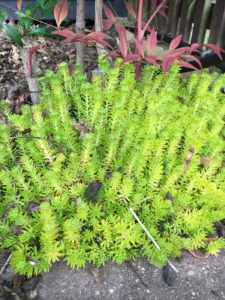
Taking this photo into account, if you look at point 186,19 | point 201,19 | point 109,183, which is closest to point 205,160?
point 109,183

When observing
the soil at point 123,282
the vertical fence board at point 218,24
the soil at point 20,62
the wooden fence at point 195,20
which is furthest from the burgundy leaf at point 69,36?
the vertical fence board at point 218,24

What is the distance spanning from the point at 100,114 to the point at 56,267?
804 millimetres

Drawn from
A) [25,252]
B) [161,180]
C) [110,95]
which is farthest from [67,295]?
[110,95]

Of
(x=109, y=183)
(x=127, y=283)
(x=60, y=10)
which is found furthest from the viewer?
(x=60, y=10)

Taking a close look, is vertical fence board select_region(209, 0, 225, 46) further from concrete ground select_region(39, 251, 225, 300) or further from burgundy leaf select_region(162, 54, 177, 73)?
concrete ground select_region(39, 251, 225, 300)

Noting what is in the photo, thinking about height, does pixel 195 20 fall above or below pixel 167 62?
below

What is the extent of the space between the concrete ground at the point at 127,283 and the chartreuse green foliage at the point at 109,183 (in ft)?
0.19

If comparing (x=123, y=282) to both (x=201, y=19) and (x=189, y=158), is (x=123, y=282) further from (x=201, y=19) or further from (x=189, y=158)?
(x=201, y=19)

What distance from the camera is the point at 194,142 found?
5.03 ft

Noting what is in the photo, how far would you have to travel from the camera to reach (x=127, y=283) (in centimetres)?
131

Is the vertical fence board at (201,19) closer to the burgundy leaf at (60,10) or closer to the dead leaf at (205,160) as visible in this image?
the burgundy leaf at (60,10)

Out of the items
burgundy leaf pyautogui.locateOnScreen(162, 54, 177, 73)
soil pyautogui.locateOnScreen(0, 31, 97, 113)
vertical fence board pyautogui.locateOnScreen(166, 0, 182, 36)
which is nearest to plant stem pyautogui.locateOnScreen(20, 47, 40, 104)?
soil pyautogui.locateOnScreen(0, 31, 97, 113)

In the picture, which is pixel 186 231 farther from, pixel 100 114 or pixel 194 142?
pixel 100 114

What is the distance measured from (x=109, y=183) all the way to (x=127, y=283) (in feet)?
1.36
